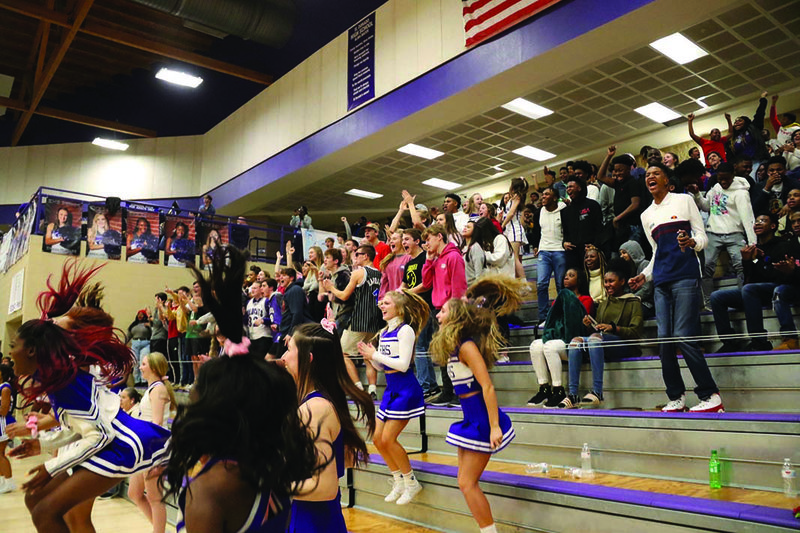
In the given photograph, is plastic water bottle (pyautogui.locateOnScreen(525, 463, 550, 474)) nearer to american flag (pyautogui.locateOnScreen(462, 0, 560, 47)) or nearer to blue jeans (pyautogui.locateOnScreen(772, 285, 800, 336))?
blue jeans (pyautogui.locateOnScreen(772, 285, 800, 336))

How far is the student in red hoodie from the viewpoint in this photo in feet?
18.8

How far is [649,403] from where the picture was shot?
4762 mm

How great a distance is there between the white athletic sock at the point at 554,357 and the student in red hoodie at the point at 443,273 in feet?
3.22

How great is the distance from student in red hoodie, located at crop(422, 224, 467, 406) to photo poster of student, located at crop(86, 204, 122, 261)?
9074 millimetres

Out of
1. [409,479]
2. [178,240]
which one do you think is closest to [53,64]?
[178,240]

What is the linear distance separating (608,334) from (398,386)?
193cm

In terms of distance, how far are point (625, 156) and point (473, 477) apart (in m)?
4.54

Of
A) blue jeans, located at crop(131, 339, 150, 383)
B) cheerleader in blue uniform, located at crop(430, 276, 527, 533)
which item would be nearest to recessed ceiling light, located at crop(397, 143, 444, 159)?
blue jeans, located at crop(131, 339, 150, 383)

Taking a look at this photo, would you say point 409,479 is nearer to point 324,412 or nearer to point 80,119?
point 324,412

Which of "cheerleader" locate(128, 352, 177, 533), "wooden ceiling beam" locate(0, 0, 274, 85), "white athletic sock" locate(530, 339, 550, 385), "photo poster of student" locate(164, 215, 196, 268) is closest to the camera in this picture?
"cheerleader" locate(128, 352, 177, 533)

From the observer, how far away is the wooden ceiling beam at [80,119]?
17406 millimetres

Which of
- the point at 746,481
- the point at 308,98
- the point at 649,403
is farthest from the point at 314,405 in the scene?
the point at 308,98

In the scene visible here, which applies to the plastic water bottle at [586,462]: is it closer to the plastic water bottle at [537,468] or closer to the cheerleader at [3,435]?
the plastic water bottle at [537,468]

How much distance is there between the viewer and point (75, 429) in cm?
322
